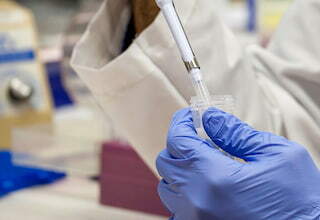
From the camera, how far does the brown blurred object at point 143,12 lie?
75 cm

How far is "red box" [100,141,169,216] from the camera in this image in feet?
2.98

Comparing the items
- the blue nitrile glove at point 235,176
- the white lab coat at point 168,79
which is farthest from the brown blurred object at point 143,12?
the blue nitrile glove at point 235,176

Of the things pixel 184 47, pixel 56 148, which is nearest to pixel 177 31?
pixel 184 47

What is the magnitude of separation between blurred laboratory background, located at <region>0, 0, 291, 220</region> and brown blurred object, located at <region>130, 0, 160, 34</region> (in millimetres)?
200

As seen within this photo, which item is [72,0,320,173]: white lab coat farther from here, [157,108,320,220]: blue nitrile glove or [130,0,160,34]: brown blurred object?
[157,108,320,220]: blue nitrile glove

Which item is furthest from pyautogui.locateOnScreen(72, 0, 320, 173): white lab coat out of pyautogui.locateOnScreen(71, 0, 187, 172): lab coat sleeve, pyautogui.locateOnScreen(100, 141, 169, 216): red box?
pyautogui.locateOnScreen(100, 141, 169, 216): red box

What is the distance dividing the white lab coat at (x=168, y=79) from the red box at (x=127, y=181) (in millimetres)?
122

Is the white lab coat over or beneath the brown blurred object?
beneath

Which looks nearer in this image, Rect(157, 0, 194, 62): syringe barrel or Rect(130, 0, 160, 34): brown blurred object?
Rect(157, 0, 194, 62): syringe barrel

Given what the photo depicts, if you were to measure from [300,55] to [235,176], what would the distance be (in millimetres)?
423

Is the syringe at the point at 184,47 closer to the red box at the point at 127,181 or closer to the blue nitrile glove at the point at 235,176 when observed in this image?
the blue nitrile glove at the point at 235,176

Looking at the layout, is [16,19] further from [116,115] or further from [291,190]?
[291,190]

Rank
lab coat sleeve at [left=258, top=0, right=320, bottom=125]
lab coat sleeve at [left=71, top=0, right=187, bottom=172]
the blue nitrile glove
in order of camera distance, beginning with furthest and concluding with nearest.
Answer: lab coat sleeve at [left=258, top=0, right=320, bottom=125]
lab coat sleeve at [left=71, top=0, right=187, bottom=172]
the blue nitrile glove

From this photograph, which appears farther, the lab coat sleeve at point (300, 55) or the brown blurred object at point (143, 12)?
the lab coat sleeve at point (300, 55)
